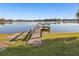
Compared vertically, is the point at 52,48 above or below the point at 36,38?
below

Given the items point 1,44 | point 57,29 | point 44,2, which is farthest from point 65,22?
point 1,44

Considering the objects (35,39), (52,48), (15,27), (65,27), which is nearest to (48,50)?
(52,48)

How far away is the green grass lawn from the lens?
284cm

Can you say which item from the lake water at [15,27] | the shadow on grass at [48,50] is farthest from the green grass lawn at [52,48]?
the lake water at [15,27]

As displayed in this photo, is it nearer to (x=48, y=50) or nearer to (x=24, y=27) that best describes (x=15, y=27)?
(x=24, y=27)

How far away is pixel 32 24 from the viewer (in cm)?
295

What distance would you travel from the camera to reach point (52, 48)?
2.88 m

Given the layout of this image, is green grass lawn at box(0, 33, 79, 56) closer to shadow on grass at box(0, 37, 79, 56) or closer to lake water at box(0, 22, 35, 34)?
shadow on grass at box(0, 37, 79, 56)

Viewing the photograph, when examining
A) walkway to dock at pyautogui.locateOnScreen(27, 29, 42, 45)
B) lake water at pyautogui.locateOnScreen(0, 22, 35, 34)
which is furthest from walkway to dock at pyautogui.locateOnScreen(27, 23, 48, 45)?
lake water at pyautogui.locateOnScreen(0, 22, 35, 34)

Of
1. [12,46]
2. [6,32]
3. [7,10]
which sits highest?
[7,10]

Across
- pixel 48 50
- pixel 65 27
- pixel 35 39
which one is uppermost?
pixel 65 27

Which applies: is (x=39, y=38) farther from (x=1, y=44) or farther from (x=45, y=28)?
(x=1, y=44)

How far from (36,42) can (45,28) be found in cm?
23

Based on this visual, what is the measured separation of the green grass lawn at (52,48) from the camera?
2844mm
